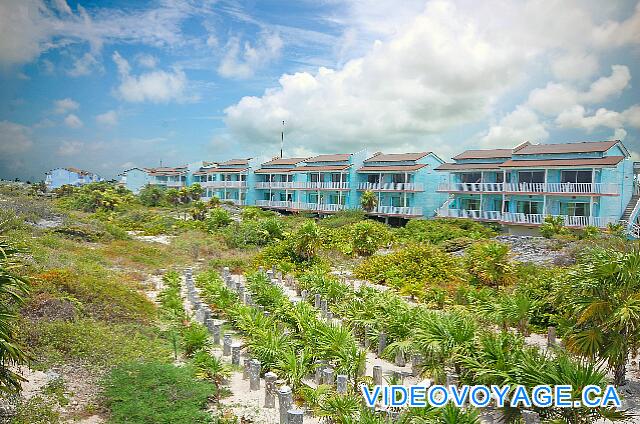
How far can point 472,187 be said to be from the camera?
132 feet

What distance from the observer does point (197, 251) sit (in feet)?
87.1

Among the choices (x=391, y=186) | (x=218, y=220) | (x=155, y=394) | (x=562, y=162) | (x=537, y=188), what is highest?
(x=562, y=162)

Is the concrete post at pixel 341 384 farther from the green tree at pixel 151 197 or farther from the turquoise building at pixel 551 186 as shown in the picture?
the green tree at pixel 151 197

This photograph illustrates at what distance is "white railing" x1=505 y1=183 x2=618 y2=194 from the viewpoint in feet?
105

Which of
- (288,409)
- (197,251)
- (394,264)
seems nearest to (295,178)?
(197,251)

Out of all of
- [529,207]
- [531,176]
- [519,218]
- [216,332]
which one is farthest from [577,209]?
[216,332]

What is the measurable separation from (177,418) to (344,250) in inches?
742

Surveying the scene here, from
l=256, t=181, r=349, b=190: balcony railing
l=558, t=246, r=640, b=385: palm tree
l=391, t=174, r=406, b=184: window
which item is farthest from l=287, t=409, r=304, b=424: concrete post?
l=256, t=181, r=349, b=190: balcony railing

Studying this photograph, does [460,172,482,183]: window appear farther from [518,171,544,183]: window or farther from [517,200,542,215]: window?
[517,200,542,215]: window

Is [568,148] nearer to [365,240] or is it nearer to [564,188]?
[564,188]

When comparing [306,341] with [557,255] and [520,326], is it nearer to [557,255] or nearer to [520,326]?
[520,326]

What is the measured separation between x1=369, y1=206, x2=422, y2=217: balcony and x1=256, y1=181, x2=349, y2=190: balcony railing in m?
4.99

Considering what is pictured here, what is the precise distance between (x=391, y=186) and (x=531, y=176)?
41.4 feet

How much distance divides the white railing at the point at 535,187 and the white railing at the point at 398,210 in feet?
9.52
